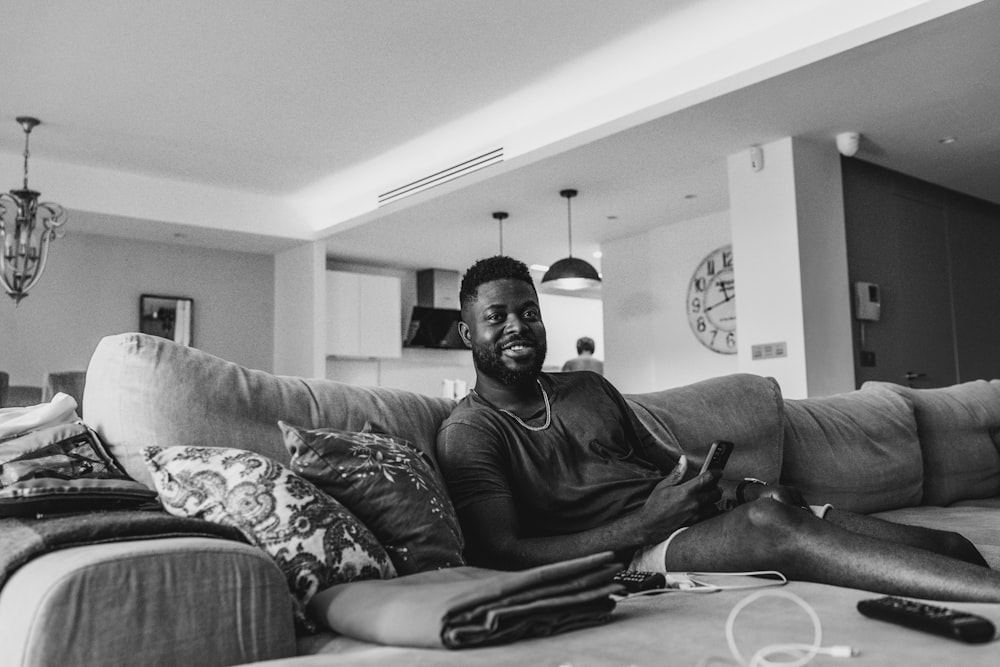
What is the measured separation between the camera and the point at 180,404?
1.71 m

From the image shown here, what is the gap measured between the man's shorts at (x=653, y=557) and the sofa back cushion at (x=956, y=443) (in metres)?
1.89

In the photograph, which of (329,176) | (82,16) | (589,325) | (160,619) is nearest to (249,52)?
(82,16)

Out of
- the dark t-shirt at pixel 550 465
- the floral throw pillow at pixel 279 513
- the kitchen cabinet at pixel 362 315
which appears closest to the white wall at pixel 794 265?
the dark t-shirt at pixel 550 465

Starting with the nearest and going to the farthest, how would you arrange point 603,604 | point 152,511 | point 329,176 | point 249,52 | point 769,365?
1. point 603,604
2. point 152,511
3. point 249,52
4. point 769,365
5. point 329,176

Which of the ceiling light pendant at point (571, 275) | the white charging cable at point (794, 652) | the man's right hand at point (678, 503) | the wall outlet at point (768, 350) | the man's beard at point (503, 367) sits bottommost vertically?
the white charging cable at point (794, 652)

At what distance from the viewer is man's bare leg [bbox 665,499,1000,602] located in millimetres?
1429

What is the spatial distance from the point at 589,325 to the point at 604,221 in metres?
4.50

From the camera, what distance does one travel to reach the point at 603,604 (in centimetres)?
128

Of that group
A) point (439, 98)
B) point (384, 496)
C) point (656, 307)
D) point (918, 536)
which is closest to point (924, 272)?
point (656, 307)

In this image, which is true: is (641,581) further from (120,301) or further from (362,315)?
(362,315)

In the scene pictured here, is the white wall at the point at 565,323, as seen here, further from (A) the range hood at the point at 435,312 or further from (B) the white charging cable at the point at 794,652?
(B) the white charging cable at the point at 794,652

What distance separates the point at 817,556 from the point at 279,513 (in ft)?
3.19

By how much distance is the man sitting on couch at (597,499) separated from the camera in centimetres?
153

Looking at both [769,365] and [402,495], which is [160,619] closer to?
[402,495]
